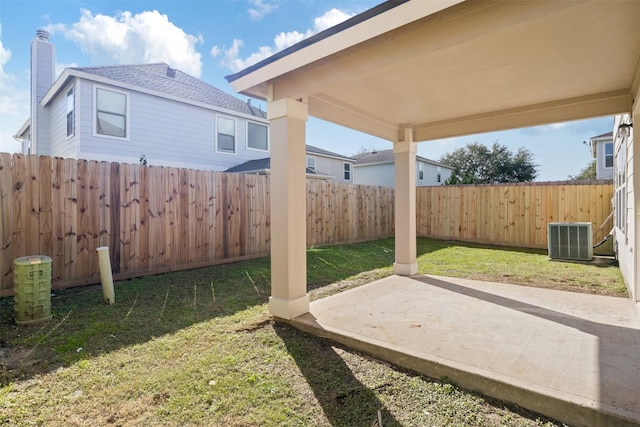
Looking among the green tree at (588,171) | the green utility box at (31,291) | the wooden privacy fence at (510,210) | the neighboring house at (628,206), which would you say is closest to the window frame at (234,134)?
the wooden privacy fence at (510,210)

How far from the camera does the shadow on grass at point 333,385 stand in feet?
6.65

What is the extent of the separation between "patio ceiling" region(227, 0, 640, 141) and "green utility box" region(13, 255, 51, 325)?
2.90 metres

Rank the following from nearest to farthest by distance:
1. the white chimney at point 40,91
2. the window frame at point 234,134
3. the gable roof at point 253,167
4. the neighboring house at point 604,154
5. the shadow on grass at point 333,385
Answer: the shadow on grass at point 333,385 < the white chimney at point 40,91 < the gable roof at point 253,167 < the window frame at point 234,134 < the neighboring house at point 604,154

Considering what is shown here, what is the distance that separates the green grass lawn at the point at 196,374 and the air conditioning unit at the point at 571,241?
317 cm

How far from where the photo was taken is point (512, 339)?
9.52ft

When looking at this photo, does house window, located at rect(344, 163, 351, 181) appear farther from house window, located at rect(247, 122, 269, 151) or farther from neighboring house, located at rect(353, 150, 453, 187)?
house window, located at rect(247, 122, 269, 151)

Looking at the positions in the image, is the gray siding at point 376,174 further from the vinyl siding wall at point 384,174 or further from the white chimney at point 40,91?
the white chimney at point 40,91

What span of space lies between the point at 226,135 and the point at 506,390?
11815 mm

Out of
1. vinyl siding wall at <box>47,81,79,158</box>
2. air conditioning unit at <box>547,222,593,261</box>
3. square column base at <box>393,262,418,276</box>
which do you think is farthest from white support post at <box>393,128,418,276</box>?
vinyl siding wall at <box>47,81,79,158</box>

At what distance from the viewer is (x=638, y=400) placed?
1.95 m

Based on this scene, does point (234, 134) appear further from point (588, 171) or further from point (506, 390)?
point (588, 171)

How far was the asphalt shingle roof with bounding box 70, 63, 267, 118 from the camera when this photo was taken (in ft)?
31.8

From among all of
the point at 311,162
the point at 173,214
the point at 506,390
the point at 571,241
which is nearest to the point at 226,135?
the point at 311,162

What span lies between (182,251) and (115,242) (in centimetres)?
114
